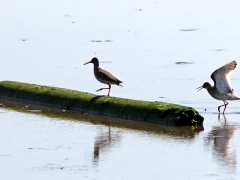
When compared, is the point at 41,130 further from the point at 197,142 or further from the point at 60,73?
the point at 60,73

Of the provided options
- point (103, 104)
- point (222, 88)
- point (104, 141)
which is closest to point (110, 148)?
point (104, 141)

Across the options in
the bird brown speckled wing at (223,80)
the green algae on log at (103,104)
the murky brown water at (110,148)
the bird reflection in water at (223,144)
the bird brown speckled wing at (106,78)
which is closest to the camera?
the murky brown water at (110,148)

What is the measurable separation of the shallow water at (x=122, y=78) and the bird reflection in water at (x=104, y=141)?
0.02 meters

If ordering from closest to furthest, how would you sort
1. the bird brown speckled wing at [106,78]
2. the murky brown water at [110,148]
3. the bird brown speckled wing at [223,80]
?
the murky brown water at [110,148] < the bird brown speckled wing at [223,80] < the bird brown speckled wing at [106,78]

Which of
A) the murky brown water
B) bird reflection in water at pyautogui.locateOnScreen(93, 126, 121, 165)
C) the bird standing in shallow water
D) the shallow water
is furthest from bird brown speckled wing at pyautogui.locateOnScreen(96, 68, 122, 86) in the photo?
bird reflection in water at pyautogui.locateOnScreen(93, 126, 121, 165)

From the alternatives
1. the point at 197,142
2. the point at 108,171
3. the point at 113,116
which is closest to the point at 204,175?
the point at 108,171

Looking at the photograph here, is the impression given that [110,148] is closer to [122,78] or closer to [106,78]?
[106,78]

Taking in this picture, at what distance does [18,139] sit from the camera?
40.9 ft

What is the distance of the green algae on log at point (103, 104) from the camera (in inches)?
526

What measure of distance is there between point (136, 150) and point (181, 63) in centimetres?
922

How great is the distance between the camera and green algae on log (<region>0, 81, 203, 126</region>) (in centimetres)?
1337

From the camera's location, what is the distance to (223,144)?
12.0 m

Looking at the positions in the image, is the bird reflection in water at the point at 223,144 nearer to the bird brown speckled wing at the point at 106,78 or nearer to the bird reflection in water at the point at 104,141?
the bird reflection in water at the point at 104,141

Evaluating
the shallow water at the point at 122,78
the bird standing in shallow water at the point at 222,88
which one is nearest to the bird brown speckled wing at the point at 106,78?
the shallow water at the point at 122,78
